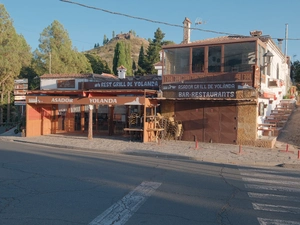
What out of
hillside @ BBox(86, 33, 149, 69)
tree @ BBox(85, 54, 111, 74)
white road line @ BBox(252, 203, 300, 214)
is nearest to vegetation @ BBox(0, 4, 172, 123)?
tree @ BBox(85, 54, 111, 74)

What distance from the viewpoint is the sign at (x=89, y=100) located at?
1772 centimetres

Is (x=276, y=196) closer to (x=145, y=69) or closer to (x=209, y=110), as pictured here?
(x=209, y=110)

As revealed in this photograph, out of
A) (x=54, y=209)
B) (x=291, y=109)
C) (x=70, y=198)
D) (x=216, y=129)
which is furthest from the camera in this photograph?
(x=291, y=109)

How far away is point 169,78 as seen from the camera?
1902cm

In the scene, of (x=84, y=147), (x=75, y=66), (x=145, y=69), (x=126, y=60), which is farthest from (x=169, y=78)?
(x=126, y=60)

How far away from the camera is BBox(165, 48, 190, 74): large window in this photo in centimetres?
1862

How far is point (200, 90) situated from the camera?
17688mm

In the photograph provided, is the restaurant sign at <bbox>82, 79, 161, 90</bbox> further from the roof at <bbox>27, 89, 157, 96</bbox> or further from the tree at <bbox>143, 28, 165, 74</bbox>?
the tree at <bbox>143, 28, 165, 74</bbox>

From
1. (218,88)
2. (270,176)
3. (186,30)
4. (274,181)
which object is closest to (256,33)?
(186,30)

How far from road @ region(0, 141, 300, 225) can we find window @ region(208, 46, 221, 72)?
311 inches

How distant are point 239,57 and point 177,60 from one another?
3688mm

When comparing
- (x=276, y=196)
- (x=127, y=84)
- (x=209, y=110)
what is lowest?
(x=276, y=196)

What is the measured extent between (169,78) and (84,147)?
6.58 m

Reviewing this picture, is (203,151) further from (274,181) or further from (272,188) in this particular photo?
(272,188)
